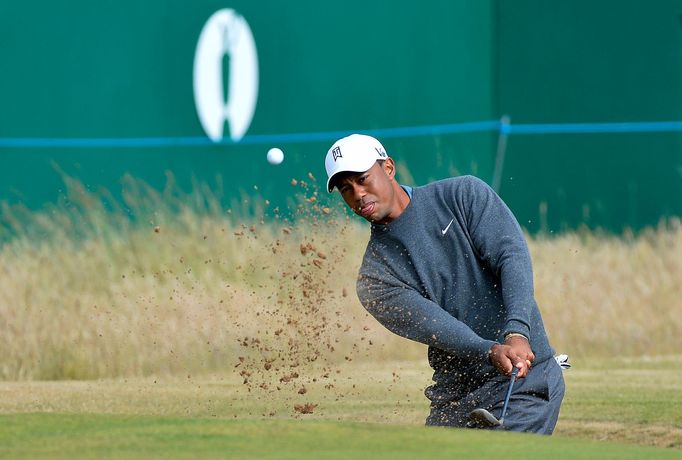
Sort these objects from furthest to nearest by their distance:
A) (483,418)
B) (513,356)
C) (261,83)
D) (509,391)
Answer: (261,83) < (483,418) < (509,391) < (513,356)

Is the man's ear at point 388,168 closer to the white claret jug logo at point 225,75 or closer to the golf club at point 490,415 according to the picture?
the golf club at point 490,415

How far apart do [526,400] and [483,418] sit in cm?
32

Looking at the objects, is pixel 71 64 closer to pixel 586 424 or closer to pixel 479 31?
pixel 479 31

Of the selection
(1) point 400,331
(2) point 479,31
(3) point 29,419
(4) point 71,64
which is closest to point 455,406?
(1) point 400,331

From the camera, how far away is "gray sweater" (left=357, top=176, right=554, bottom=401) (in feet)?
19.1

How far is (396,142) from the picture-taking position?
13.4 meters

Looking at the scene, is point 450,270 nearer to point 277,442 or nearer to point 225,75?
point 277,442

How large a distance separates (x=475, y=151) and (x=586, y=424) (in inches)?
197

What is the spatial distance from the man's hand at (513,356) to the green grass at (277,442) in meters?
0.34

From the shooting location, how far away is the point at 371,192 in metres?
5.83

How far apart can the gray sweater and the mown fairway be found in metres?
0.40

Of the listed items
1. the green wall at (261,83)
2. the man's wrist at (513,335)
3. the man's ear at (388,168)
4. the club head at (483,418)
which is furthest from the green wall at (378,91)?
the man's wrist at (513,335)

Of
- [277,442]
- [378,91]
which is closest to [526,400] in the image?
[277,442]

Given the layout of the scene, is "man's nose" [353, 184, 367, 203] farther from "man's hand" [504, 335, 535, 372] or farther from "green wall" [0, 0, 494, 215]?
"green wall" [0, 0, 494, 215]
